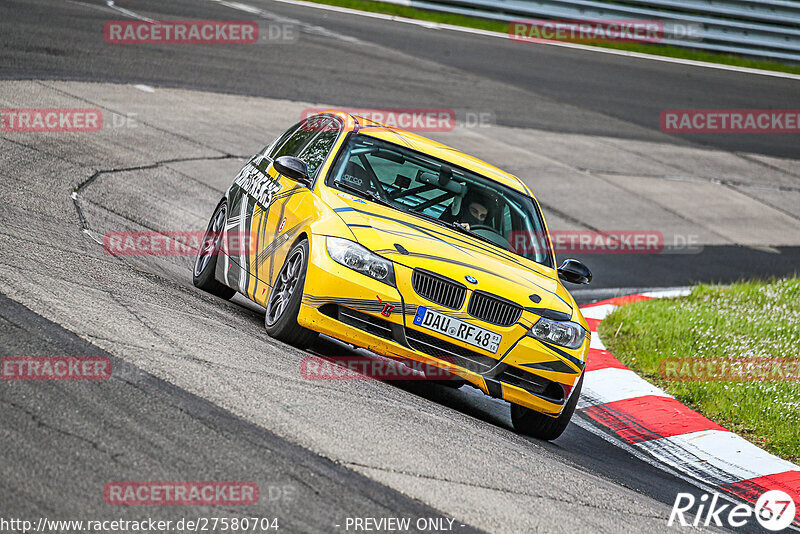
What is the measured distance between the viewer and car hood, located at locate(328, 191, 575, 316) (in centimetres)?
655

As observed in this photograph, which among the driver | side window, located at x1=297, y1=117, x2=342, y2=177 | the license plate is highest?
side window, located at x1=297, y1=117, x2=342, y2=177

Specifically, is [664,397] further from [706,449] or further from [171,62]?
[171,62]

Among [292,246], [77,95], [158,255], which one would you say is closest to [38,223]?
[158,255]

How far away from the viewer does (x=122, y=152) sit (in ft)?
41.6

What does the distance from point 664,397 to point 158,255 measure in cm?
468

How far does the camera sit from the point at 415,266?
649 centimetres
